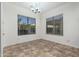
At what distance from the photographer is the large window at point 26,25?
571 cm

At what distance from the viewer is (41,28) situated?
765 centimetres

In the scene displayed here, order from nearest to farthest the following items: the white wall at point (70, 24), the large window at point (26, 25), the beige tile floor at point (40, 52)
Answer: the beige tile floor at point (40, 52) < the white wall at point (70, 24) < the large window at point (26, 25)

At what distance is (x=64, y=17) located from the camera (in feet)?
16.5

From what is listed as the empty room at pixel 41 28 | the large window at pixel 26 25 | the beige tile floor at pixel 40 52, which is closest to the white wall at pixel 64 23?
the empty room at pixel 41 28

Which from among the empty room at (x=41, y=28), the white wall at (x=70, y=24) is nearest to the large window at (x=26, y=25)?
the empty room at (x=41, y=28)

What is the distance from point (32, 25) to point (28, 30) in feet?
2.32

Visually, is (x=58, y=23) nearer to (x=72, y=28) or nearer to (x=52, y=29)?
(x=52, y=29)

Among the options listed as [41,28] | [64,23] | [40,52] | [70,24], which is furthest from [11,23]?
[70,24]

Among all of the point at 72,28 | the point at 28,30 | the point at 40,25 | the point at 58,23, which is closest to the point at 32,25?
the point at 28,30

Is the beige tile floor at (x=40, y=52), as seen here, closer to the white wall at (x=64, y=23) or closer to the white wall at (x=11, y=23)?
the white wall at (x=64, y=23)

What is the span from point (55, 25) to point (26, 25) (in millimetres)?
2643

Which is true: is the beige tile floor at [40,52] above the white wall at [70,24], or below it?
below

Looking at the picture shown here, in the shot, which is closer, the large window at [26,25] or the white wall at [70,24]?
the white wall at [70,24]

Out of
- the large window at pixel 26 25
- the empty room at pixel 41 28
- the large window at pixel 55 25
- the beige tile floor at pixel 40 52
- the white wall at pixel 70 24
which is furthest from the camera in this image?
the large window at pixel 26 25
